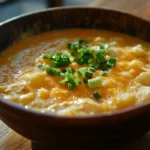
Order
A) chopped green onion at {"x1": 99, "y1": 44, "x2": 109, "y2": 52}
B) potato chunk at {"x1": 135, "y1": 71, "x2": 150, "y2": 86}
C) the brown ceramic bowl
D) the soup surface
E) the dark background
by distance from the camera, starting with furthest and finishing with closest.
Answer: the dark background → chopped green onion at {"x1": 99, "y1": 44, "x2": 109, "y2": 52} → potato chunk at {"x1": 135, "y1": 71, "x2": 150, "y2": 86} → the soup surface → the brown ceramic bowl

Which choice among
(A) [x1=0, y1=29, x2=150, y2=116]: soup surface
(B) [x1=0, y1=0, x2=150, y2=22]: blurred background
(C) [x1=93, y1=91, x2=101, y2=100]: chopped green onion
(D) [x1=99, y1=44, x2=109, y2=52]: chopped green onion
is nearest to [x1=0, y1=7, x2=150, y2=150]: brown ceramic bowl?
(A) [x1=0, y1=29, x2=150, y2=116]: soup surface

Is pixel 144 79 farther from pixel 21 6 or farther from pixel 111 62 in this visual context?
pixel 21 6

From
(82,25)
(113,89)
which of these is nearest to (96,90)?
(113,89)

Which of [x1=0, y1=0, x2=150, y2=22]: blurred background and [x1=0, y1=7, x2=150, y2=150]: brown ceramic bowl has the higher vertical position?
[x1=0, y1=0, x2=150, y2=22]: blurred background

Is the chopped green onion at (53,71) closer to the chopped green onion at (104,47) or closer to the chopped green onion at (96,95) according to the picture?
the chopped green onion at (96,95)

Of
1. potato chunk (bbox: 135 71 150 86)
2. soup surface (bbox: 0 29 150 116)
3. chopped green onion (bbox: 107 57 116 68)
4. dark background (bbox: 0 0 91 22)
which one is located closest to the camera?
soup surface (bbox: 0 29 150 116)

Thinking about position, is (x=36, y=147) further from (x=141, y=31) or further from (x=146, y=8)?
(x=146, y=8)

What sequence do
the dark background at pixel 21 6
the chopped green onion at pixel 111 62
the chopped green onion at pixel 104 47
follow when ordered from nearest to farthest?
the chopped green onion at pixel 111 62 → the chopped green onion at pixel 104 47 → the dark background at pixel 21 6

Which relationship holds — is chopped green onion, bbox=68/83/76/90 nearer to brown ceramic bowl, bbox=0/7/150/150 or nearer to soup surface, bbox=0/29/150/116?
soup surface, bbox=0/29/150/116

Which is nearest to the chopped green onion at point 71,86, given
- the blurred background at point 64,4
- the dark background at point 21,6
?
the blurred background at point 64,4
